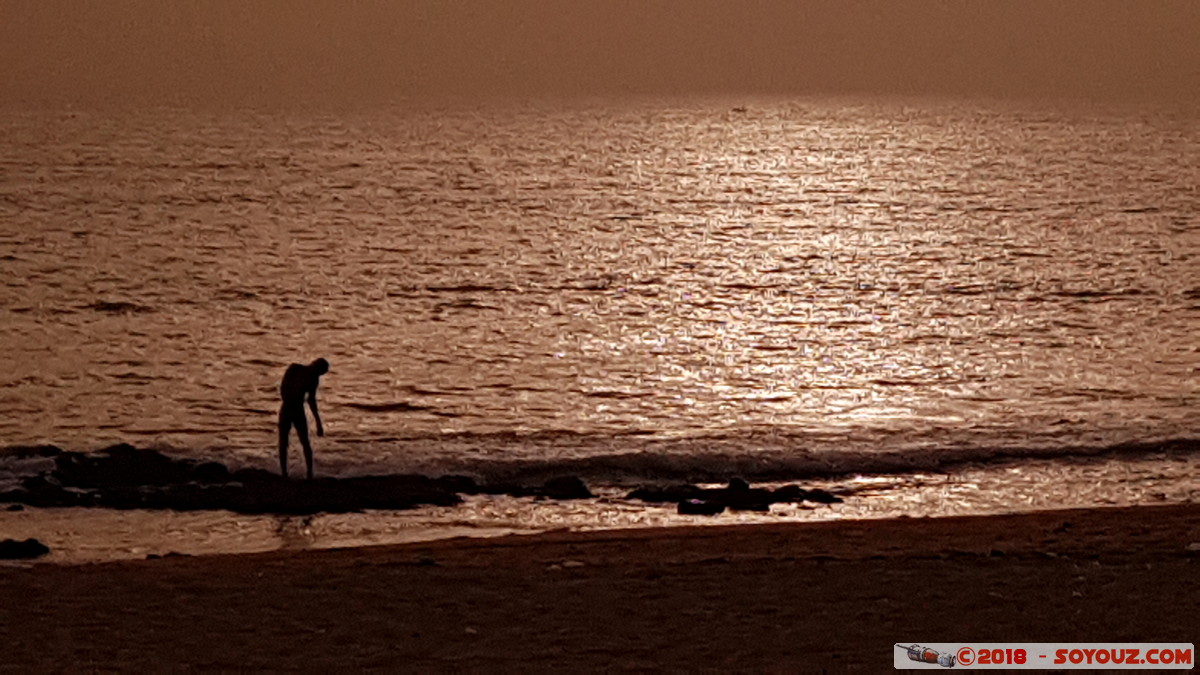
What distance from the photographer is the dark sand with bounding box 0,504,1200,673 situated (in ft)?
31.9

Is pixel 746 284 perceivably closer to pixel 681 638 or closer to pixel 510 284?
pixel 510 284

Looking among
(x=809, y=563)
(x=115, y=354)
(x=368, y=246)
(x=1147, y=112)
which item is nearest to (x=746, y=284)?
(x=368, y=246)

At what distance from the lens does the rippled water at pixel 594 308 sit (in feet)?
70.7

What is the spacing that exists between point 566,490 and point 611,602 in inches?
241

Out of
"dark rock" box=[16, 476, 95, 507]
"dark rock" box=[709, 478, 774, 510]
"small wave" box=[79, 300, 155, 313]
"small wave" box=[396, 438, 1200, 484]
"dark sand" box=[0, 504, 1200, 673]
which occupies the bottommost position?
"dark sand" box=[0, 504, 1200, 673]

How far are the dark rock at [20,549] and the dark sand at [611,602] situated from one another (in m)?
1.00

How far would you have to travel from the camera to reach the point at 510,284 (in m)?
41.0

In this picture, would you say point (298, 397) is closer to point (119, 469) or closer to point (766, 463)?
point (119, 469)

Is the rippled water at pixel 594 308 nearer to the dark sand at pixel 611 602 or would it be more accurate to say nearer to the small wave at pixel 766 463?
the small wave at pixel 766 463

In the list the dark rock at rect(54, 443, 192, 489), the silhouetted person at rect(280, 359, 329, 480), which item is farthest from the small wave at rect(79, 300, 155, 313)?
the silhouetted person at rect(280, 359, 329, 480)

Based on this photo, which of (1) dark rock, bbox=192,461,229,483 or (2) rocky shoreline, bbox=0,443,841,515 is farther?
(1) dark rock, bbox=192,461,229,483

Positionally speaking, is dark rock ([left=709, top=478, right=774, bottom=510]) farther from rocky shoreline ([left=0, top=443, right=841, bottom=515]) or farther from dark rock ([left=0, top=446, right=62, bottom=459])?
dark rock ([left=0, top=446, right=62, bottom=459])

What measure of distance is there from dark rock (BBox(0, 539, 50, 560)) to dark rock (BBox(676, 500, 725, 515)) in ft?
20.1

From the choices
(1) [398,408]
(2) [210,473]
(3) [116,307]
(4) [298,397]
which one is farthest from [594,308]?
(4) [298,397]
